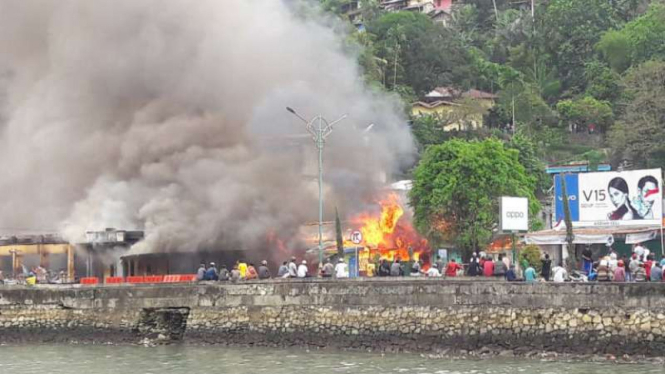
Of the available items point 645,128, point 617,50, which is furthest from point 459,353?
point 617,50

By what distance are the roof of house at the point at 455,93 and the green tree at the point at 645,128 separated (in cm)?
2429

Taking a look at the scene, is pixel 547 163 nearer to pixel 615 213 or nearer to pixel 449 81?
pixel 449 81

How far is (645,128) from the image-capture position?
86.8 m

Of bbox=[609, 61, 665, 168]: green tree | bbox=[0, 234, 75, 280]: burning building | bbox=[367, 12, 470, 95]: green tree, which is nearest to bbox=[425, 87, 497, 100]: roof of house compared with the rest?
bbox=[367, 12, 470, 95]: green tree

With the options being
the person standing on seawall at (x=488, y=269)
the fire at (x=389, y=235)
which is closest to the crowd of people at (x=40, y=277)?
the fire at (x=389, y=235)

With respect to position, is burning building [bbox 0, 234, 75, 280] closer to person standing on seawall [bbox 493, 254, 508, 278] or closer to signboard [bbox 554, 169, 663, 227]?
signboard [bbox 554, 169, 663, 227]

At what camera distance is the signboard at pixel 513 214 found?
48.9 m

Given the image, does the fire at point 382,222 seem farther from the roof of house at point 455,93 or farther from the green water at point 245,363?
the roof of house at point 455,93

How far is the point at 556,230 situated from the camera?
59.4m

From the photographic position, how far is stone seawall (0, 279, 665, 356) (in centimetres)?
3538

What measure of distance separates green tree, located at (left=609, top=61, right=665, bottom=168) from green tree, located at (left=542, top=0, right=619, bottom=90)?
2599 cm

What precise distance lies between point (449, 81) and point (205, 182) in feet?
216

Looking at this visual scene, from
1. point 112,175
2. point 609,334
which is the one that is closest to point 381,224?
point 112,175

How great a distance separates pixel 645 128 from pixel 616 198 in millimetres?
30983
